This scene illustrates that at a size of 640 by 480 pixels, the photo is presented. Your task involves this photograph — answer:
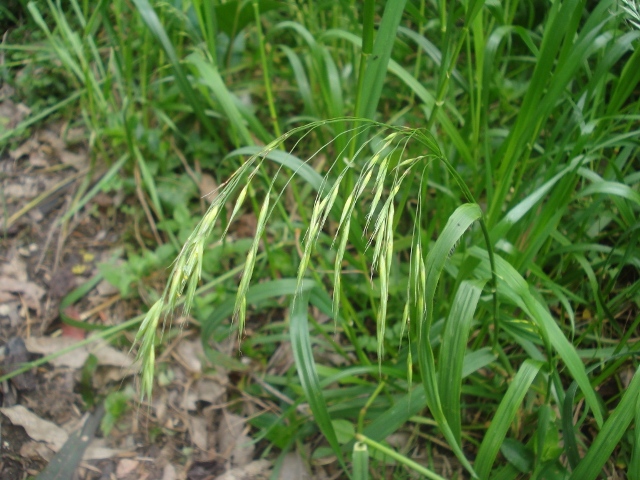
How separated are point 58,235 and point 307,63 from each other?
31.1 inches

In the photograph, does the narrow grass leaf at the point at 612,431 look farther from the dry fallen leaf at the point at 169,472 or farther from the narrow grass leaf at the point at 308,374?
the dry fallen leaf at the point at 169,472

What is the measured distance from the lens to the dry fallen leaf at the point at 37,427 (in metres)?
1.12

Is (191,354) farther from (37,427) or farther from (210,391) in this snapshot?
(37,427)

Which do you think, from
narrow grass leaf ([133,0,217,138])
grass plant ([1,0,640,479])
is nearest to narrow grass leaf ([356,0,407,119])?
grass plant ([1,0,640,479])

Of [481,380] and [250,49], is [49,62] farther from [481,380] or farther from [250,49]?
[481,380]

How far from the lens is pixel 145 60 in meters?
1.48

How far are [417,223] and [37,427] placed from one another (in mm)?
916

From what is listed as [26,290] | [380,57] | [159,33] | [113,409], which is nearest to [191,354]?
[113,409]

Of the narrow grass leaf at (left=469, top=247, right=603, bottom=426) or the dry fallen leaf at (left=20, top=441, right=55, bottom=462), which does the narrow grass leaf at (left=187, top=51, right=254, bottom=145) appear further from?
the dry fallen leaf at (left=20, top=441, right=55, bottom=462)

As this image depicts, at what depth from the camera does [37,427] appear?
114 cm

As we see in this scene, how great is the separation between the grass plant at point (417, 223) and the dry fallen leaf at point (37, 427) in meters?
0.24

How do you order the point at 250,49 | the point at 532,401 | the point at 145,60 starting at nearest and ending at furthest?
the point at 532,401 → the point at 145,60 → the point at 250,49

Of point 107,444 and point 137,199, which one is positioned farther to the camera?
point 137,199

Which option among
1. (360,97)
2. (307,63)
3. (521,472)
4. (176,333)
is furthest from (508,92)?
(176,333)
